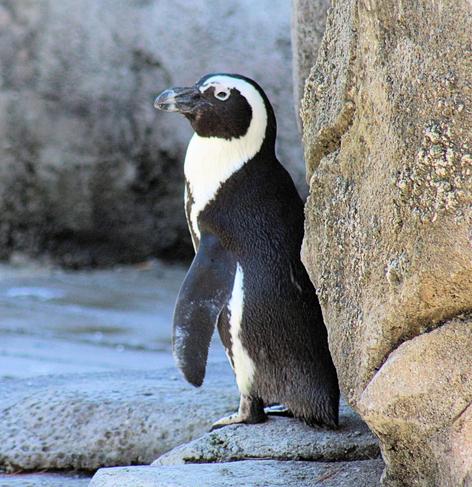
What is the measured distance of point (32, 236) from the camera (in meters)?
6.99

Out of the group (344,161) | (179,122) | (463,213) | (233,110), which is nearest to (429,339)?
(463,213)

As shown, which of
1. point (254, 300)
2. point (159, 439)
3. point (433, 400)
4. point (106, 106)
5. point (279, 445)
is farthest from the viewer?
point (106, 106)

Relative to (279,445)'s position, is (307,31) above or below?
above

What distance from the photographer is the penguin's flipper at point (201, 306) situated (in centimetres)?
296

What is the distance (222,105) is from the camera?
314 cm

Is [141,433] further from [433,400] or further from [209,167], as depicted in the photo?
[433,400]

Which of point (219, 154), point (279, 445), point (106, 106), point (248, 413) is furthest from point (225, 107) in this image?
point (106, 106)

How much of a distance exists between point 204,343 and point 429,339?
0.93 metres

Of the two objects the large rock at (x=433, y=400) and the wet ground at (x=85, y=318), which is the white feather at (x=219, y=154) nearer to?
the large rock at (x=433, y=400)

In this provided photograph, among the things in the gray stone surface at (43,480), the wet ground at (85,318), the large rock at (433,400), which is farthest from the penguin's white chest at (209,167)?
the wet ground at (85,318)

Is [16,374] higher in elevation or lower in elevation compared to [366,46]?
lower

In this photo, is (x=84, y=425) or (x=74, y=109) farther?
(x=74, y=109)

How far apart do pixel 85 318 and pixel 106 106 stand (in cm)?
155

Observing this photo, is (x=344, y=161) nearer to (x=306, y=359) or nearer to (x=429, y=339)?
(x=429, y=339)
